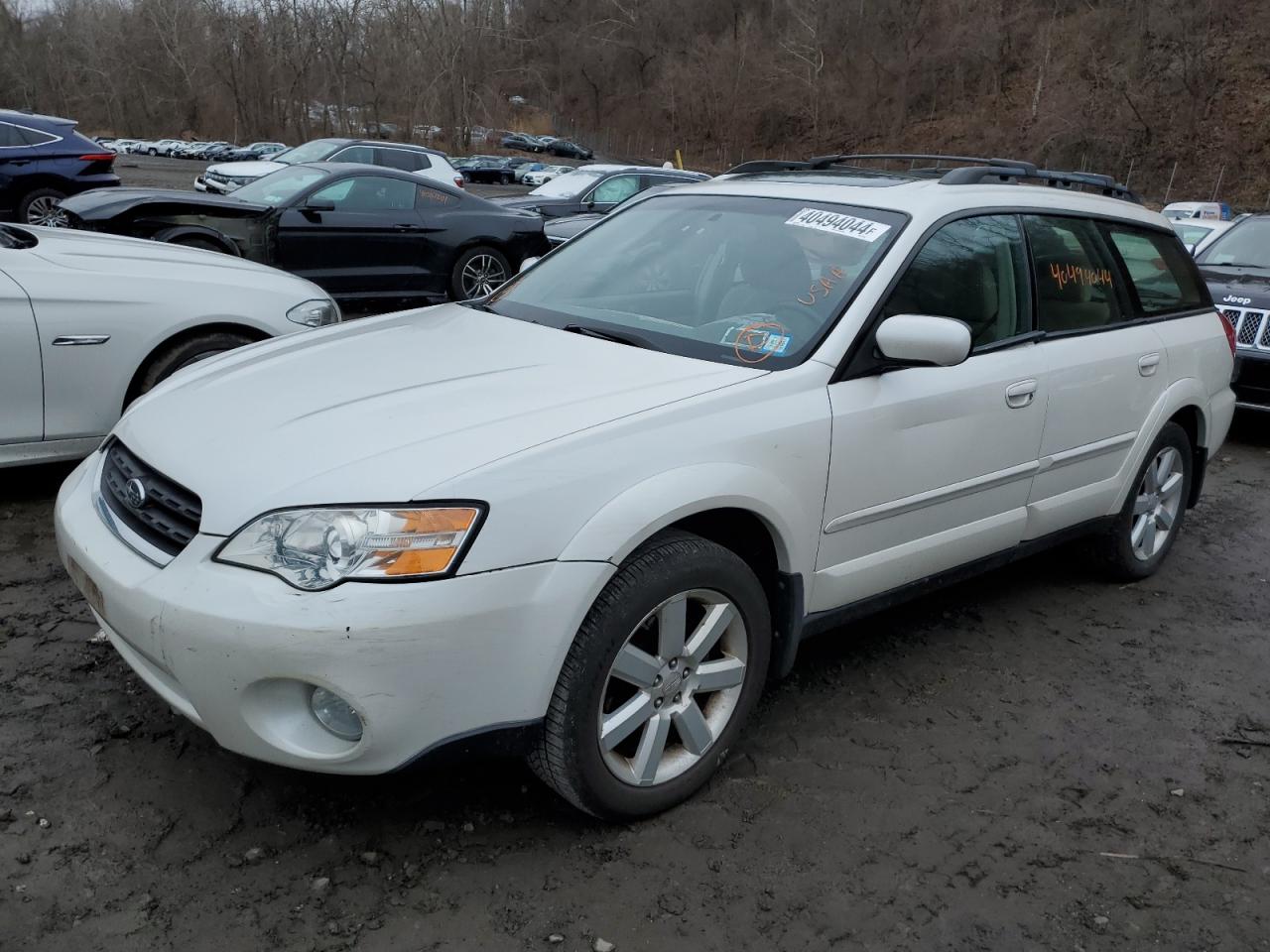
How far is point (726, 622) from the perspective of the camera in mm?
2760

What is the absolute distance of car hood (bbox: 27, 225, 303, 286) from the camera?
187 inches

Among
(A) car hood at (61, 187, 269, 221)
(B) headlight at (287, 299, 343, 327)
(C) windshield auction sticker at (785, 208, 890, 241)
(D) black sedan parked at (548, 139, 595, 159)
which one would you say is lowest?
(D) black sedan parked at (548, 139, 595, 159)

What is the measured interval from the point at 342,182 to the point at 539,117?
81.3m

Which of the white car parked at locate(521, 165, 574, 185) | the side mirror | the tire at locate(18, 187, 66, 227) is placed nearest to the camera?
the side mirror

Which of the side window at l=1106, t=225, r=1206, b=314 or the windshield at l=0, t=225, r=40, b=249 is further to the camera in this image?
the windshield at l=0, t=225, r=40, b=249

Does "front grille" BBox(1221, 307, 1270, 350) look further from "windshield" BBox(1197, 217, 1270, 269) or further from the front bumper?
the front bumper

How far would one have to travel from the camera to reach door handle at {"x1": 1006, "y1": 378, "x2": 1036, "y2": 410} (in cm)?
346

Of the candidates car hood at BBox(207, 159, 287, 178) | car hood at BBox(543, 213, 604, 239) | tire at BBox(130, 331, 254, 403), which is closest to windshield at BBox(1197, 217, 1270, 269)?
car hood at BBox(543, 213, 604, 239)

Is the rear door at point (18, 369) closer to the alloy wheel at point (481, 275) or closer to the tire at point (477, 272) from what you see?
the tire at point (477, 272)

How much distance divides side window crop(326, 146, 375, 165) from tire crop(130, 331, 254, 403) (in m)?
14.3

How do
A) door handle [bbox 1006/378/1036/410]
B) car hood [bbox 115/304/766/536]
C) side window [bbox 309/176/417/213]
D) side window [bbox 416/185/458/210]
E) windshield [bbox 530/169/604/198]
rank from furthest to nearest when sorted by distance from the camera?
windshield [bbox 530/169/604/198], side window [bbox 416/185/458/210], side window [bbox 309/176/417/213], door handle [bbox 1006/378/1036/410], car hood [bbox 115/304/766/536]

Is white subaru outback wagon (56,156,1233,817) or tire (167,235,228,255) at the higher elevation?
white subaru outback wagon (56,156,1233,817)

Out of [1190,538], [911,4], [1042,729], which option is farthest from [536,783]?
[911,4]

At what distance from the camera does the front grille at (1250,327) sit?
7.33m
